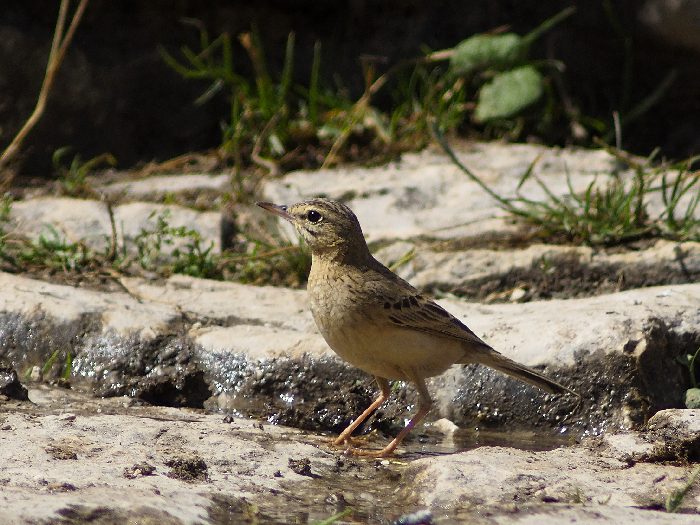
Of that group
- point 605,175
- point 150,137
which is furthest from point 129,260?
point 605,175

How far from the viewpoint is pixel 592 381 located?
17.4 feet

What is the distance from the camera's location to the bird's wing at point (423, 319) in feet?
17.1

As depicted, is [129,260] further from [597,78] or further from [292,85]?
[597,78]

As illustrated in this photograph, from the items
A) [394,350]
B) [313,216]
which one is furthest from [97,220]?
[394,350]

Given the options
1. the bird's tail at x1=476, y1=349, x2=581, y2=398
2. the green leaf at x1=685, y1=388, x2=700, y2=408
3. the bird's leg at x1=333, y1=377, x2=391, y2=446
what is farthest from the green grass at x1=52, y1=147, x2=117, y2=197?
the green leaf at x1=685, y1=388, x2=700, y2=408

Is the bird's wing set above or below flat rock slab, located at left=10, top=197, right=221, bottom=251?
below

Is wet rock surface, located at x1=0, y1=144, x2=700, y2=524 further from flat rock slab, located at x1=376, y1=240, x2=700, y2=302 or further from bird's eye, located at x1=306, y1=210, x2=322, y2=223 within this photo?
bird's eye, located at x1=306, y1=210, x2=322, y2=223

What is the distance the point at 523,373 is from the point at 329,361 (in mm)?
1004

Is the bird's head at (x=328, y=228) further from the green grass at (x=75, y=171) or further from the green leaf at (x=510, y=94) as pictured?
the green leaf at (x=510, y=94)

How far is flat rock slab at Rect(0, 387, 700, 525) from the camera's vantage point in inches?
137

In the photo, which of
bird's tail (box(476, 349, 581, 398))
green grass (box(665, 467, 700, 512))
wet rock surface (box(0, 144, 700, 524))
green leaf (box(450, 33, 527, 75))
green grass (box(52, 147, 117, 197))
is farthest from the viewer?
Answer: green leaf (box(450, 33, 527, 75))

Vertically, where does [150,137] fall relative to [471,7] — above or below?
below

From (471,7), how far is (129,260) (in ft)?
14.2

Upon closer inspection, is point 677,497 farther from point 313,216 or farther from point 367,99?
point 367,99
